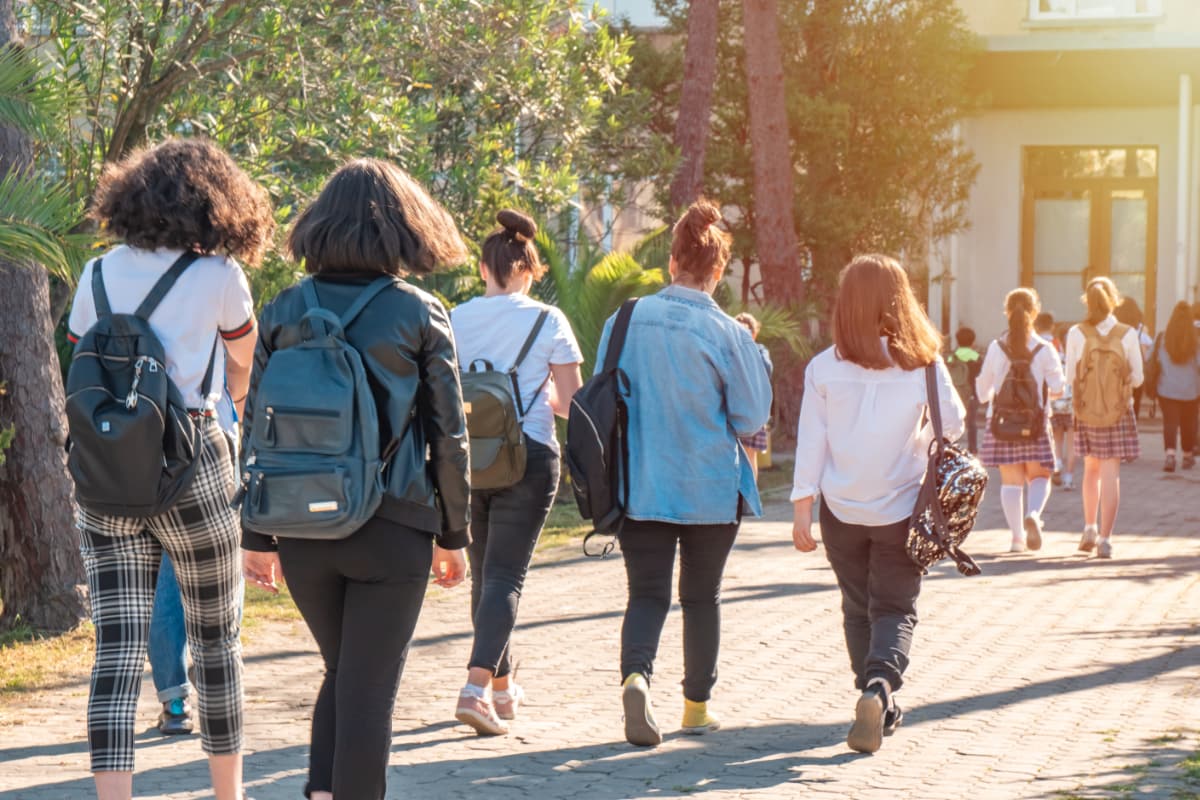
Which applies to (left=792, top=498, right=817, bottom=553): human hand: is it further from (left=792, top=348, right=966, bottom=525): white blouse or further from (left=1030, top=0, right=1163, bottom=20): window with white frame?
(left=1030, top=0, right=1163, bottom=20): window with white frame

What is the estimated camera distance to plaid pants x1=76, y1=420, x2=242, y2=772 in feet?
14.4

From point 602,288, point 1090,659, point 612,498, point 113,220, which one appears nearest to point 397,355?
point 113,220

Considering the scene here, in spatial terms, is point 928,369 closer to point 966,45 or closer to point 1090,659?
point 1090,659

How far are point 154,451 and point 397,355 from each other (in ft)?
2.61

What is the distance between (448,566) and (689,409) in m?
2.11

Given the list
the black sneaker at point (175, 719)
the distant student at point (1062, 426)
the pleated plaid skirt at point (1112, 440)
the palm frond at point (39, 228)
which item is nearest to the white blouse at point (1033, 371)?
the pleated plaid skirt at point (1112, 440)

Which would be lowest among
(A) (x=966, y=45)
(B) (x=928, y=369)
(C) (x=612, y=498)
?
(C) (x=612, y=498)

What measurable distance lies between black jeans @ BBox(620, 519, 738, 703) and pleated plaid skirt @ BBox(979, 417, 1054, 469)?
5.67 metres

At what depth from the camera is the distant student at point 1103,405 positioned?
11359 mm

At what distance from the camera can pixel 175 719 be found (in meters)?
6.09

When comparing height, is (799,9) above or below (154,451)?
above

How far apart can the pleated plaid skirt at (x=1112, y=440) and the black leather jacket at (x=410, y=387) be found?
8244mm

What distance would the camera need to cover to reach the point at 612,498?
6051mm

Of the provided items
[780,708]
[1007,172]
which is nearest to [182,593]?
[780,708]
